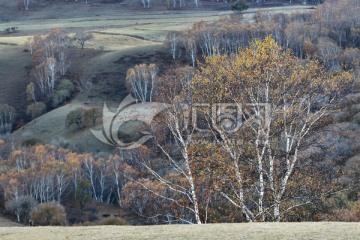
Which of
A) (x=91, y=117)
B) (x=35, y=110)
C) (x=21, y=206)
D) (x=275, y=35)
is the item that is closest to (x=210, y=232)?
(x=21, y=206)

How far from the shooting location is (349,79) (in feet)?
70.2

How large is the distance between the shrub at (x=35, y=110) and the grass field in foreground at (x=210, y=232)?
74.5 meters

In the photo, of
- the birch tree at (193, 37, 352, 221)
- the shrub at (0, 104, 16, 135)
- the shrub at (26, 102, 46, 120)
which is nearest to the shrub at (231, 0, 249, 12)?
the shrub at (26, 102, 46, 120)

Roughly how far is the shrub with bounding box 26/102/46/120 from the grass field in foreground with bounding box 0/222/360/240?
244 ft

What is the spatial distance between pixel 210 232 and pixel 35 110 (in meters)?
80.2

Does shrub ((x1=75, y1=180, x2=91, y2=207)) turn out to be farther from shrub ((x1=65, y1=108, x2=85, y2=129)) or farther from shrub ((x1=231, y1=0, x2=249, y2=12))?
shrub ((x1=231, y1=0, x2=249, y2=12))

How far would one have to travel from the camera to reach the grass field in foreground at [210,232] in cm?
1683

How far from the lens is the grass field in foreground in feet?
55.2

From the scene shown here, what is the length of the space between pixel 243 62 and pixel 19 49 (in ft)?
350

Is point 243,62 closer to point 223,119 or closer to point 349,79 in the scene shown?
point 223,119

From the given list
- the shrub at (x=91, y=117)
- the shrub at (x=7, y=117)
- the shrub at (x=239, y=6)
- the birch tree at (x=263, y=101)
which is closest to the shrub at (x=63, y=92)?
the shrub at (x=7, y=117)

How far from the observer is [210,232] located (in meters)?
18.0

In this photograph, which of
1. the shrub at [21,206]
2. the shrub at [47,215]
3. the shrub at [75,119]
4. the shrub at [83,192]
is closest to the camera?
the shrub at [47,215]

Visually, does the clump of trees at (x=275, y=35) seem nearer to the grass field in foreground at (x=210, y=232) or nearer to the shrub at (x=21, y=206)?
the shrub at (x=21, y=206)
